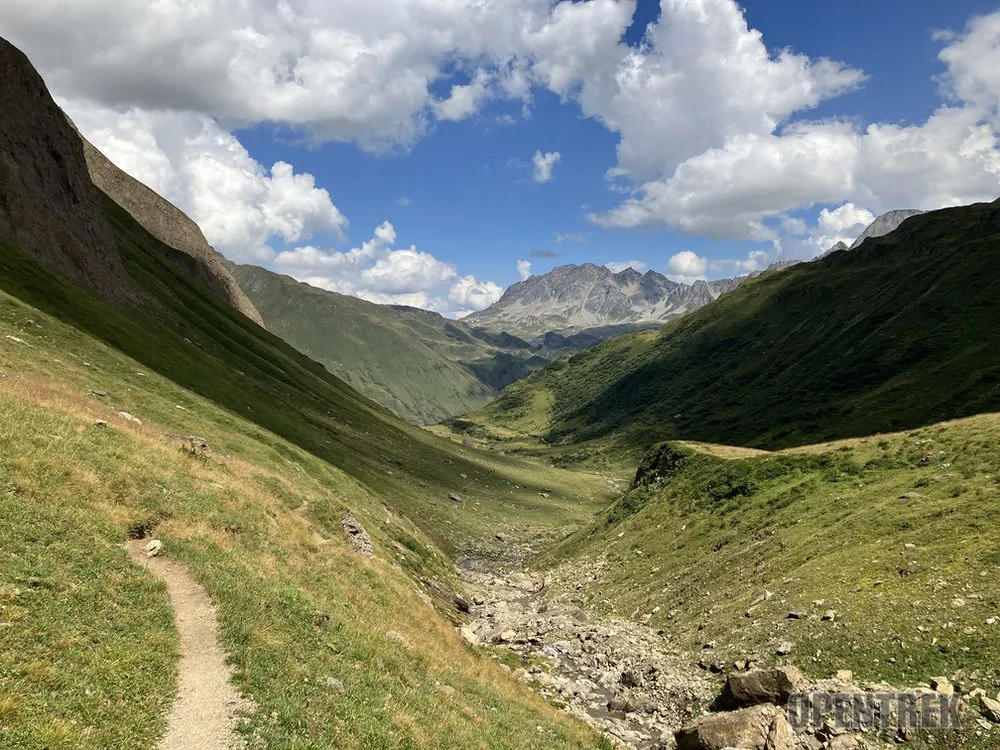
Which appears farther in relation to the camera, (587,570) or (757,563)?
(587,570)

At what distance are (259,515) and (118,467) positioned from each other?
285 inches

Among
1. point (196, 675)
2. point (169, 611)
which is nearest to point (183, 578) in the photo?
point (169, 611)

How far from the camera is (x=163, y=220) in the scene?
566ft

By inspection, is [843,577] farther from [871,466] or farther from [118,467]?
[118,467]

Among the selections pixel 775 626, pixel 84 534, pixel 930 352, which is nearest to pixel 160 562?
pixel 84 534

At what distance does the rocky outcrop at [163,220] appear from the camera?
160 metres

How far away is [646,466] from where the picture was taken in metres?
73.1

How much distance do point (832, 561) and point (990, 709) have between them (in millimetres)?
14985

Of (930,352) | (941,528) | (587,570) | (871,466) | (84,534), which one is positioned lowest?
(587,570)

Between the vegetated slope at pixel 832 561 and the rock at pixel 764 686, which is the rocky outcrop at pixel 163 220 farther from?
the rock at pixel 764 686

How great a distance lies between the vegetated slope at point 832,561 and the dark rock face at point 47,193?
79774mm

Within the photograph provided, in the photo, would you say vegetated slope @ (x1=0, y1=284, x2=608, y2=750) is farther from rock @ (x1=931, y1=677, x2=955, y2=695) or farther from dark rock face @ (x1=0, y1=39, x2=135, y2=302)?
dark rock face @ (x1=0, y1=39, x2=135, y2=302)

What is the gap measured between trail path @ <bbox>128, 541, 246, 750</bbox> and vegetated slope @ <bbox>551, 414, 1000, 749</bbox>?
24.0 metres

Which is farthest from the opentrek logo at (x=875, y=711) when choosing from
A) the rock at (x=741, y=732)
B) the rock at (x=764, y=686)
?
the rock at (x=741, y=732)
